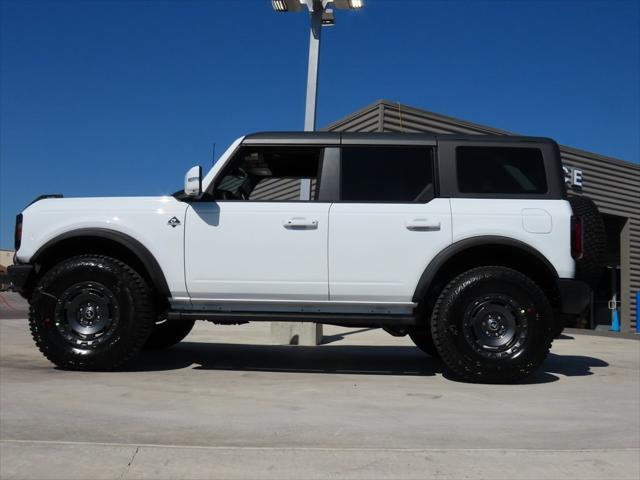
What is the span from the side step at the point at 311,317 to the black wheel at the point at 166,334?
3.41 ft

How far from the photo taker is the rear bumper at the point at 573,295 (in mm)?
4199

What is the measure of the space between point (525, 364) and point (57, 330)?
11.3 ft

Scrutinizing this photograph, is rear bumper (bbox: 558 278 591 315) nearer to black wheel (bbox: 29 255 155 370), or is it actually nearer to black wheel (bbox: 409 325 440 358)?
black wheel (bbox: 409 325 440 358)

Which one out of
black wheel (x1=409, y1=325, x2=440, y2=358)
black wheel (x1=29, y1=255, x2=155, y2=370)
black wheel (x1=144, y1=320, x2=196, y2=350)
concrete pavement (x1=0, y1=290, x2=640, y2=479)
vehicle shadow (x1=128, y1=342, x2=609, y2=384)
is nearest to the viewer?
concrete pavement (x1=0, y1=290, x2=640, y2=479)

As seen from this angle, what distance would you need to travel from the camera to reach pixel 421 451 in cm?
241

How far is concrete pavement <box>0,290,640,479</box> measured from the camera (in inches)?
87.8

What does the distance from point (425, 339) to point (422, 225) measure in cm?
156

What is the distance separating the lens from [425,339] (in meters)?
5.43

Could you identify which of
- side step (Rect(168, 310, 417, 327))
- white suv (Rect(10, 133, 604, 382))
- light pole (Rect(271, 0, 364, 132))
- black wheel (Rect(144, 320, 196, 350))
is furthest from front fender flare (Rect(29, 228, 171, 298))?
light pole (Rect(271, 0, 364, 132))

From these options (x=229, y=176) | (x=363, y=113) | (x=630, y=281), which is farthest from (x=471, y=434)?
(x=630, y=281)

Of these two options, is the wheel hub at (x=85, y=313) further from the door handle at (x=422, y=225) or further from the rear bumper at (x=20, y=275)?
the door handle at (x=422, y=225)

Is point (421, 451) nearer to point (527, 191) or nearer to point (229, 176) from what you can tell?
point (527, 191)

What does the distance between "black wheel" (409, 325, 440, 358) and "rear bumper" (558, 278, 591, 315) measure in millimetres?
1123

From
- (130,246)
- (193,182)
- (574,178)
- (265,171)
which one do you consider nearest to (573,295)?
(265,171)
